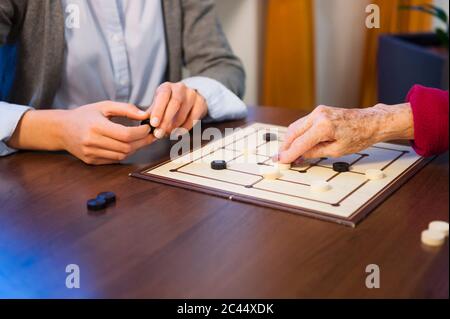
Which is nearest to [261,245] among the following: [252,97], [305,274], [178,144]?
[305,274]

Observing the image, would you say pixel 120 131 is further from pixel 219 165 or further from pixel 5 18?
pixel 5 18

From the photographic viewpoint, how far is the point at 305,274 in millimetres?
624

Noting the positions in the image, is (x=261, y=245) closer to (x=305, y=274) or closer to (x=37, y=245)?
(x=305, y=274)

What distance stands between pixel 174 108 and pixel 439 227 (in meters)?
0.54

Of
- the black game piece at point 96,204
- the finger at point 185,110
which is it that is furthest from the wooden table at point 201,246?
the finger at point 185,110

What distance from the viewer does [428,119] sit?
92 centimetres

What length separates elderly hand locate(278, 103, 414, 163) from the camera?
92 cm

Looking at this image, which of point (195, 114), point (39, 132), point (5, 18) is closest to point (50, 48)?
point (5, 18)

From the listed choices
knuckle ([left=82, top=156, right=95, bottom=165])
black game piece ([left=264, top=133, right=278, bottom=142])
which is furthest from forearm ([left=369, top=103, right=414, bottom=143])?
knuckle ([left=82, top=156, right=95, bottom=165])

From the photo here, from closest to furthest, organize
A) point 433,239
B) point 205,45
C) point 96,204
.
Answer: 1. point 433,239
2. point 96,204
3. point 205,45

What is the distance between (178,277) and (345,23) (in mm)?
2102

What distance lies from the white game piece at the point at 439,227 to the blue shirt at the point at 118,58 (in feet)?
2.00

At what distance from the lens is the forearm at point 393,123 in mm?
942

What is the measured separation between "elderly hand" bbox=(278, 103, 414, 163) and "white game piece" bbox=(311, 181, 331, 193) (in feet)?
0.32
